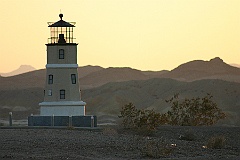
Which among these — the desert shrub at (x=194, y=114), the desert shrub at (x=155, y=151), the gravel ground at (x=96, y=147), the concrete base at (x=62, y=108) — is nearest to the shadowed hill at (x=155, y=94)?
the desert shrub at (x=194, y=114)

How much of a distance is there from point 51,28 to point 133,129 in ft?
51.2

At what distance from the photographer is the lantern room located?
214ft

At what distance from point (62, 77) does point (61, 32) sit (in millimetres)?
3129

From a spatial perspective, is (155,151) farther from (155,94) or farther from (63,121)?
(155,94)

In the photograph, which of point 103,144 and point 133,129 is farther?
point 133,129

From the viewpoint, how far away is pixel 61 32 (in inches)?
2584

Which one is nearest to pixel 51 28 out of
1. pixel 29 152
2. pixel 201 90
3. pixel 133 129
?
pixel 133 129

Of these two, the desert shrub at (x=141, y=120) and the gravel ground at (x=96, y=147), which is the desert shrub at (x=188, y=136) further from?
the desert shrub at (x=141, y=120)

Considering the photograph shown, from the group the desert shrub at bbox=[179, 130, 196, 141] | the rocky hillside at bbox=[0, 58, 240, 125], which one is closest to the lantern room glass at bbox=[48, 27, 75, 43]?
the desert shrub at bbox=[179, 130, 196, 141]

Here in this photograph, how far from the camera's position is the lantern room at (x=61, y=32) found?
65.3 m

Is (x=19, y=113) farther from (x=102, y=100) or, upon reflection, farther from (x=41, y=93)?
(x=41, y=93)

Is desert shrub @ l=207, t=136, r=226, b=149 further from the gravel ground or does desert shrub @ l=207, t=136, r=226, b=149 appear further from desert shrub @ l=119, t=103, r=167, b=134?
desert shrub @ l=119, t=103, r=167, b=134

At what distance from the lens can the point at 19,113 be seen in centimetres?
12350

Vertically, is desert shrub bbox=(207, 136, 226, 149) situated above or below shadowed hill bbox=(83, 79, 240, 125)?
below
